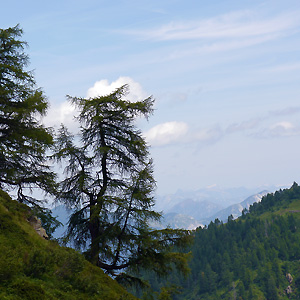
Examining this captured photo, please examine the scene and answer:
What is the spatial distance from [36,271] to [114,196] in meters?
6.91

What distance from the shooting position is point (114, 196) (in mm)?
17344

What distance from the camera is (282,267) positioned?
19688cm

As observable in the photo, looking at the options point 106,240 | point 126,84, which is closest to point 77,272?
point 106,240

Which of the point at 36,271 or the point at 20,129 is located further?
the point at 20,129

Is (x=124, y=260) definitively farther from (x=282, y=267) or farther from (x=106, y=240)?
(x=282, y=267)

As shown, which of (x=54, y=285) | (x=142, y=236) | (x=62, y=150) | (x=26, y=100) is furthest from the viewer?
(x=26, y=100)

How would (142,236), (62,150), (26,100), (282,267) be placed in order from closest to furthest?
(142,236) < (62,150) < (26,100) < (282,267)

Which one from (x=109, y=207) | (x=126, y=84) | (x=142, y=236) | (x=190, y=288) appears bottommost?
(x=190, y=288)

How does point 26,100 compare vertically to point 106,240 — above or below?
above

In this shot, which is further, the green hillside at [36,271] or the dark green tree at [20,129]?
the dark green tree at [20,129]

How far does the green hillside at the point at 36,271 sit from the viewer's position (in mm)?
9391

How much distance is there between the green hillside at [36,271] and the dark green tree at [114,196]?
289 centimetres

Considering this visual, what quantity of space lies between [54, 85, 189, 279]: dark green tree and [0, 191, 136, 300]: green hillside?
2893mm

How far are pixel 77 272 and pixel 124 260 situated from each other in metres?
5.83
